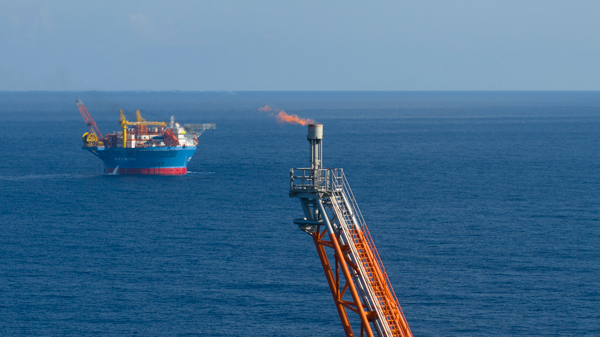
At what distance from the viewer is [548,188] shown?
188 m

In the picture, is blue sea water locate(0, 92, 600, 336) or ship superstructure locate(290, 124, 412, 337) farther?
blue sea water locate(0, 92, 600, 336)

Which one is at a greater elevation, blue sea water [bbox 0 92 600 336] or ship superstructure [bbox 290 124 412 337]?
ship superstructure [bbox 290 124 412 337]

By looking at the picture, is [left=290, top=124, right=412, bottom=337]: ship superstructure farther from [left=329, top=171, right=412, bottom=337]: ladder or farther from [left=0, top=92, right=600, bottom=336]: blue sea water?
[left=0, top=92, right=600, bottom=336]: blue sea water

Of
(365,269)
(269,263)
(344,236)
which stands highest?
(344,236)

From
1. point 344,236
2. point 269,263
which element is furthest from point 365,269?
point 269,263

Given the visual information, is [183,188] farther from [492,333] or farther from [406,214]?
[492,333]

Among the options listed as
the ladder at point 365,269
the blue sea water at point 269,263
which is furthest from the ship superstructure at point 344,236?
the blue sea water at point 269,263

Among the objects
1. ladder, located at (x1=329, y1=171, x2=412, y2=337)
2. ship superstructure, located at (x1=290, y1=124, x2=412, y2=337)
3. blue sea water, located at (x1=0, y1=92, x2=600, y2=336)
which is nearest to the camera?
ship superstructure, located at (x1=290, y1=124, x2=412, y2=337)

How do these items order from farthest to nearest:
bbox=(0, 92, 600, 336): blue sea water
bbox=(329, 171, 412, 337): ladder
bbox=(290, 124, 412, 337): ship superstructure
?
1. bbox=(0, 92, 600, 336): blue sea water
2. bbox=(329, 171, 412, 337): ladder
3. bbox=(290, 124, 412, 337): ship superstructure

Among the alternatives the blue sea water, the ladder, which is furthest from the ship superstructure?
the blue sea water

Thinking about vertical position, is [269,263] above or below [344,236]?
below

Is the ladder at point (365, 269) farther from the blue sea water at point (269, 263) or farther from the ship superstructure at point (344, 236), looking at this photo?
the blue sea water at point (269, 263)

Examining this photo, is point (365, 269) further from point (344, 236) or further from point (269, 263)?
point (269, 263)

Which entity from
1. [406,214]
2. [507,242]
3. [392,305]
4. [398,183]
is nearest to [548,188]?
[398,183]
